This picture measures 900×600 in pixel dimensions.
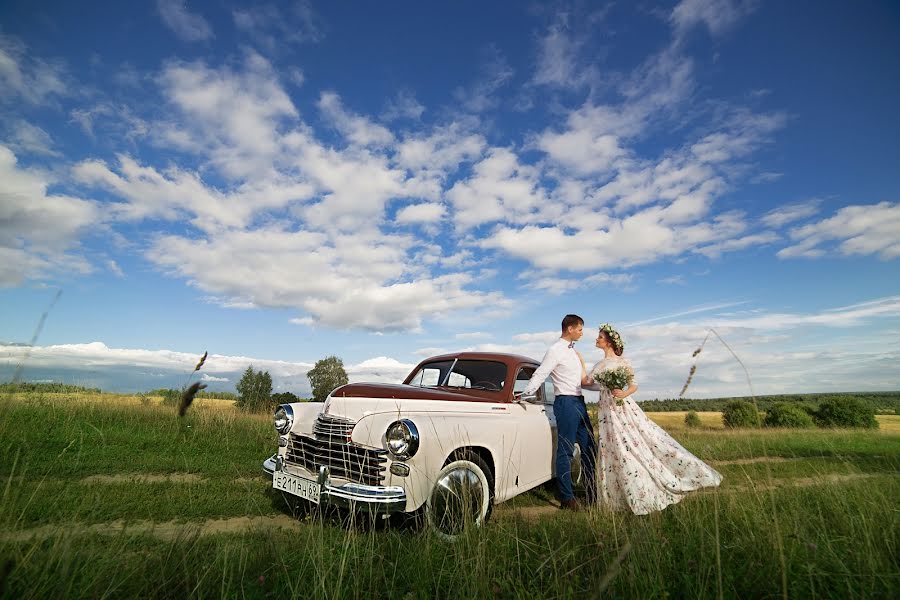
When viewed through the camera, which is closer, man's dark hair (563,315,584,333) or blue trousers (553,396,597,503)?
blue trousers (553,396,597,503)

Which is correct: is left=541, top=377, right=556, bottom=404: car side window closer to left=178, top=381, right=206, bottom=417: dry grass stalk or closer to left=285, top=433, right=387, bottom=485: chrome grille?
left=285, top=433, right=387, bottom=485: chrome grille

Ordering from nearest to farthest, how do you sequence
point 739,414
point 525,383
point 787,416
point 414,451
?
point 414,451, point 525,383, point 787,416, point 739,414

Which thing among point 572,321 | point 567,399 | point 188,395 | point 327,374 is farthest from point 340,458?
point 327,374

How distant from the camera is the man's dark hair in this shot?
18.7ft

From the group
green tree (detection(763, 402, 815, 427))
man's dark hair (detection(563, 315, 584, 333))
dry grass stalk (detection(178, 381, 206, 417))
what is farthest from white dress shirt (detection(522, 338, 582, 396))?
green tree (detection(763, 402, 815, 427))

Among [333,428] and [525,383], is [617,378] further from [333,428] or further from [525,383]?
[333,428]

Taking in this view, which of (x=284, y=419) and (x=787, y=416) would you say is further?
(x=787, y=416)

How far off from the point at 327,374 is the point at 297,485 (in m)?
37.5

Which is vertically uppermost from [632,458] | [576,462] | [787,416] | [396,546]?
[787,416]

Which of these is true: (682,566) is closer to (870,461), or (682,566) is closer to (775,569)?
(775,569)

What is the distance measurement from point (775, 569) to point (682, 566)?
1.53ft

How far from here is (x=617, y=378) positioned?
17.5 feet

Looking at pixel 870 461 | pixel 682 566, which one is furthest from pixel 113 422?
pixel 870 461

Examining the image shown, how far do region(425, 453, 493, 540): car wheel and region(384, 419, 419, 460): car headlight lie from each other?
1.21 ft
